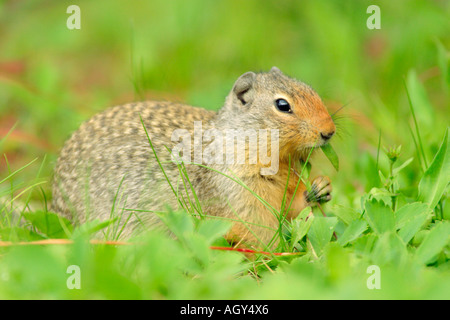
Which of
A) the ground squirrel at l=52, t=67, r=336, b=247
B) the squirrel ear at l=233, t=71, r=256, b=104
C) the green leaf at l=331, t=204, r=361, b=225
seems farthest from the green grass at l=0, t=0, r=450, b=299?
the squirrel ear at l=233, t=71, r=256, b=104

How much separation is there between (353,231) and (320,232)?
7.1 inches

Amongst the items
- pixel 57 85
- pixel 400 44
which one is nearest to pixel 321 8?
pixel 400 44

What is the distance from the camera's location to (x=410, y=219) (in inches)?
123

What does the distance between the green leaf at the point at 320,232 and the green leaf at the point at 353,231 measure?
8cm

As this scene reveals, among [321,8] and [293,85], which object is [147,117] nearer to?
[293,85]

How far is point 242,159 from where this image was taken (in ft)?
12.9

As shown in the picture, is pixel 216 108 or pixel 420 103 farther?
pixel 216 108

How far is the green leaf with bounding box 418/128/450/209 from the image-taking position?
3.42 meters

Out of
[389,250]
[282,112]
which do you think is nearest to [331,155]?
[282,112]

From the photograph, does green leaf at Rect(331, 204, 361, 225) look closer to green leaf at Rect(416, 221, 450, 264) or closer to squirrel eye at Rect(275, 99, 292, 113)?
green leaf at Rect(416, 221, 450, 264)

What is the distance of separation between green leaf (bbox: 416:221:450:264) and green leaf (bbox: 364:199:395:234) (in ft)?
0.69

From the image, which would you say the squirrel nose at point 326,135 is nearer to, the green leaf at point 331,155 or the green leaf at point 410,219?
the green leaf at point 331,155

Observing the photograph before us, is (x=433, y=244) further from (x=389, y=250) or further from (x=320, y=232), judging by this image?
(x=320, y=232)

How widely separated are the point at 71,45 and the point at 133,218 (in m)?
5.37
